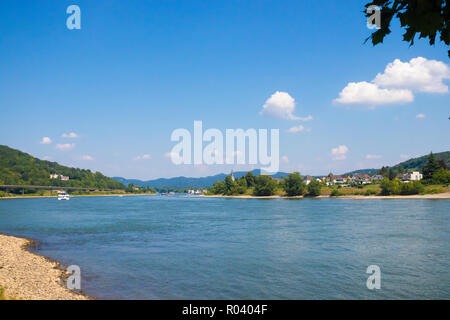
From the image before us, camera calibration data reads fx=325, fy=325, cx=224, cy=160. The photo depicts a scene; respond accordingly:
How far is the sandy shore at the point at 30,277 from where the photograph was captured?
14.4 metres

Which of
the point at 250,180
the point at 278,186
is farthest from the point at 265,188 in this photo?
the point at 250,180

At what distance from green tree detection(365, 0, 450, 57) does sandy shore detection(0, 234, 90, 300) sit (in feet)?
43.8

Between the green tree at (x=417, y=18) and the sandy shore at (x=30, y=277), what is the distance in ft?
43.8

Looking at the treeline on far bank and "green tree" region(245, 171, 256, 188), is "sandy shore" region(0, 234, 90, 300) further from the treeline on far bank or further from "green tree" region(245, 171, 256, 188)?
"green tree" region(245, 171, 256, 188)

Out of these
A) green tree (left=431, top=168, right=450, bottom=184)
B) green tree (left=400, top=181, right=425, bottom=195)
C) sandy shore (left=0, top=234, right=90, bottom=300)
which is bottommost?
sandy shore (left=0, top=234, right=90, bottom=300)

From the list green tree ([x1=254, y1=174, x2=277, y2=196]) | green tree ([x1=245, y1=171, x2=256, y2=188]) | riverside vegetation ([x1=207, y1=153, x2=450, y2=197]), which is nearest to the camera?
riverside vegetation ([x1=207, y1=153, x2=450, y2=197])

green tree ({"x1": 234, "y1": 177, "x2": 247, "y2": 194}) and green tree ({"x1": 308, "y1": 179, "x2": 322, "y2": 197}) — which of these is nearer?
green tree ({"x1": 308, "y1": 179, "x2": 322, "y2": 197})

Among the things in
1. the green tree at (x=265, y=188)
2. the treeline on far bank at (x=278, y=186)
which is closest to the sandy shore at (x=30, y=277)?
the treeline on far bank at (x=278, y=186)

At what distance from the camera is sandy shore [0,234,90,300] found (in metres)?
14.4

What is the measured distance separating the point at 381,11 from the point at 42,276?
67.2 ft

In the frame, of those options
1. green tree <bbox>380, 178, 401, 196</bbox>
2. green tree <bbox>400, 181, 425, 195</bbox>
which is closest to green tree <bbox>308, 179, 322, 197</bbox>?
green tree <bbox>380, 178, 401, 196</bbox>

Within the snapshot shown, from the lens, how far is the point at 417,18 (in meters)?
3.66

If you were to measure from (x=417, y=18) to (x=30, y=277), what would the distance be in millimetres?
20509

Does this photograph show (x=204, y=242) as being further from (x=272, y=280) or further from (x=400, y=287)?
(x=400, y=287)
